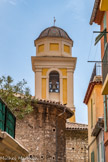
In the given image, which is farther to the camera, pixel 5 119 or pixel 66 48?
pixel 66 48

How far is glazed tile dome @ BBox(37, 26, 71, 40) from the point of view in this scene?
43.0m

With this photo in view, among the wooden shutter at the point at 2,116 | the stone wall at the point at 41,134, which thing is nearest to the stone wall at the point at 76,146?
the stone wall at the point at 41,134

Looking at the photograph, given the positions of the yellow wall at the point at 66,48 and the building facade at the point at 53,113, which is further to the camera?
the yellow wall at the point at 66,48

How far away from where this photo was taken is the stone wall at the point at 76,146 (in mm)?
27844

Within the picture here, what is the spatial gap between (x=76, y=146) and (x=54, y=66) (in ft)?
50.1

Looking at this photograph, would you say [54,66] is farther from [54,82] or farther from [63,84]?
[63,84]

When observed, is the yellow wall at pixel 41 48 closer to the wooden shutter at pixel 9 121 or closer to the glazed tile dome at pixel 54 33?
the glazed tile dome at pixel 54 33

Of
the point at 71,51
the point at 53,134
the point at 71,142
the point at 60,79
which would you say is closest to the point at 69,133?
the point at 71,142

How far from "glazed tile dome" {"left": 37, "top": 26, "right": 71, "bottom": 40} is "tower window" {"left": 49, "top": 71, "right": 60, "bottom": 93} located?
4.04 meters

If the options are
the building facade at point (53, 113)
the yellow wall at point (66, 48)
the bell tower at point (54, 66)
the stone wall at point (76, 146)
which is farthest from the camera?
the yellow wall at point (66, 48)

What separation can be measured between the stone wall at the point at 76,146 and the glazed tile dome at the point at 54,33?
16.9 m

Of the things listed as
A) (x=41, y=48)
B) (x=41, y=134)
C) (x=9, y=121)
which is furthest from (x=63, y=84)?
(x=9, y=121)

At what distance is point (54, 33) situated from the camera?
43281 mm

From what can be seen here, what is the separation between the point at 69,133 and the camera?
1105 inches
